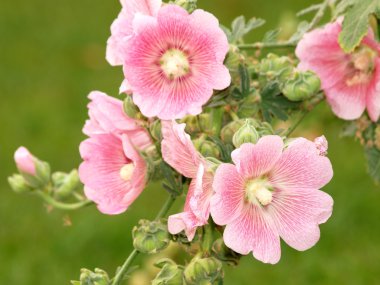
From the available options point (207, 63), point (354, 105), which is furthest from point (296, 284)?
point (207, 63)

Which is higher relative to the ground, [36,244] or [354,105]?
[354,105]

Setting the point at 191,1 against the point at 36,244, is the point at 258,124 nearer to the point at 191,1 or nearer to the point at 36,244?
the point at 191,1

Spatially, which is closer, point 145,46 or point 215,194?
point 215,194

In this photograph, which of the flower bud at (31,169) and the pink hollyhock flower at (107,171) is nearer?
the pink hollyhock flower at (107,171)

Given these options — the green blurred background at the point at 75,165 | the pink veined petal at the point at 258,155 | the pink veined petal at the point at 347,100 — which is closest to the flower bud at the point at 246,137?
the pink veined petal at the point at 258,155

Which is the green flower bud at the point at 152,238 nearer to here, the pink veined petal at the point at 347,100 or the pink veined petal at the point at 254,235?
the pink veined petal at the point at 254,235

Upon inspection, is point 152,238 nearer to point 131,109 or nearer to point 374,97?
point 131,109

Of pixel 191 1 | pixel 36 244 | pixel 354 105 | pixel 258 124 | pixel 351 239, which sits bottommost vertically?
pixel 351 239
